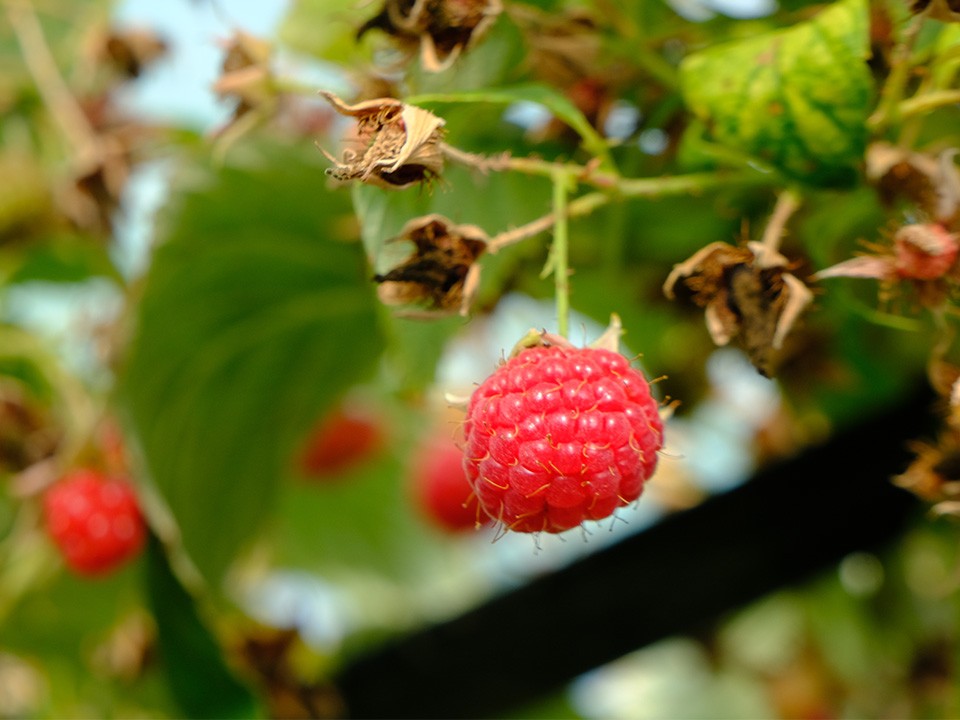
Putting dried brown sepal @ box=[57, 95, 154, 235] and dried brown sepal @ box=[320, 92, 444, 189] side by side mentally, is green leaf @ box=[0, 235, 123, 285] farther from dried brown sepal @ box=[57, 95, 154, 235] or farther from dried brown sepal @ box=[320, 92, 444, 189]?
dried brown sepal @ box=[320, 92, 444, 189]

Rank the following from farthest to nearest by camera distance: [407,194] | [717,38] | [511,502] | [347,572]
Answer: [347,572] < [717,38] < [407,194] < [511,502]

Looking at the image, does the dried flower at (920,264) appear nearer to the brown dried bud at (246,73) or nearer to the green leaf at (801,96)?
the green leaf at (801,96)

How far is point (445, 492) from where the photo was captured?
1.37 meters

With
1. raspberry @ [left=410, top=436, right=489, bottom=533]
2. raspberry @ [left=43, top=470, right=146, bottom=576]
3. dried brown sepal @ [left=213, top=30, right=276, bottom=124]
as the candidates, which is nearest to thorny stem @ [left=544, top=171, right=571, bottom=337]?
dried brown sepal @ [left=213, top=30, right=276, bottom=124]

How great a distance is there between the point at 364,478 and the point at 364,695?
1.65 feet

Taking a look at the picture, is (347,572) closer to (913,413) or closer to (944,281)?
(913,413)

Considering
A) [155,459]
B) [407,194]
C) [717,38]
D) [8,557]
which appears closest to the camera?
[407,194]

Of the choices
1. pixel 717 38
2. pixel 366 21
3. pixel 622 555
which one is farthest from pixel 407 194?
pixel 622 555

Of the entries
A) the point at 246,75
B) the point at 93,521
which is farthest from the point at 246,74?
the point at 93,521

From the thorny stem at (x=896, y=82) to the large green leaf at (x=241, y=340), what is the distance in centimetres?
48

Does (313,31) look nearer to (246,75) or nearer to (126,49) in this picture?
(126,49)

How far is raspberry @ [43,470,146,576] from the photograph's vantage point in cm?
90

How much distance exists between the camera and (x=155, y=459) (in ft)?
2.84

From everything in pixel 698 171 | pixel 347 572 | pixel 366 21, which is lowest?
pixel 347 572
